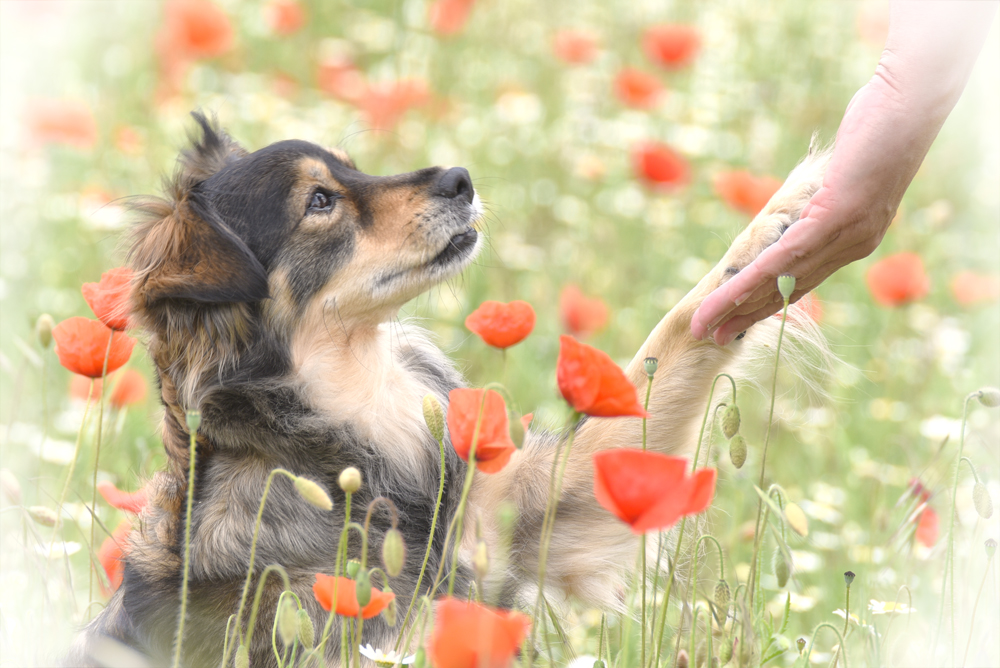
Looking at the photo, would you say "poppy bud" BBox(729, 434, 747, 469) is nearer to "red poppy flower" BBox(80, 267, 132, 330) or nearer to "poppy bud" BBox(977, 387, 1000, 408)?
"poppy bud" BBox(977, 387, 1000, 408)

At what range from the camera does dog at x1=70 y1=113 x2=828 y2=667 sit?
2277 mm

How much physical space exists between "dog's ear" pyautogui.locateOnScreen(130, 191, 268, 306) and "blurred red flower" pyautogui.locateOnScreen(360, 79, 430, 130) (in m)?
2.47

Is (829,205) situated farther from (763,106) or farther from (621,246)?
(763,106)

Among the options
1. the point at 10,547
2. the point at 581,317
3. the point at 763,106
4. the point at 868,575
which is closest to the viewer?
the point at 10,547

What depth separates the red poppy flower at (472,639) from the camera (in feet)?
3.88

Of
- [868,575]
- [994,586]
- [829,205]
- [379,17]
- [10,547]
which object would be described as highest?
[379,17]

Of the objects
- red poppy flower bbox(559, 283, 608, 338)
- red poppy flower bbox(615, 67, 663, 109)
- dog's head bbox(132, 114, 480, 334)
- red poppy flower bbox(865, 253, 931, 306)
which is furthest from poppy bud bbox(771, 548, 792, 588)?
red poppy flower bbox(615, 67, 663, 109)

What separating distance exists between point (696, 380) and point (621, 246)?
9.64 feet

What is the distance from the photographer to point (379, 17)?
765cm

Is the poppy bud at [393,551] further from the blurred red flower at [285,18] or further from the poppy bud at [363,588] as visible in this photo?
the blurred red flower at [285,18]

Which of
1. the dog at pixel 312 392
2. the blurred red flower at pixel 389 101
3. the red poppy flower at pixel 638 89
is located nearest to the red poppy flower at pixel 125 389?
the dog at pixel 312 392

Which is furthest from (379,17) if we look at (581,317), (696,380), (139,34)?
(696,380)

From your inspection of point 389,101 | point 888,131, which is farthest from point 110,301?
point 389,101

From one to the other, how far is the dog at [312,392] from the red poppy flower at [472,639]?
3.26 ft
